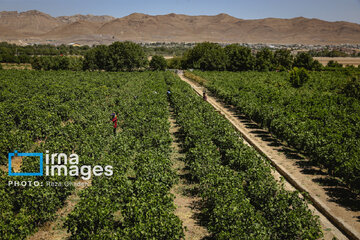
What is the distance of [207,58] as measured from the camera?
6594 cm

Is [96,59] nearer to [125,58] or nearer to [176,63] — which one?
[125,58]

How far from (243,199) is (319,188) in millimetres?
5711

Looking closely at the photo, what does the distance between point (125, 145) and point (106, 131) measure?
3.22 metres

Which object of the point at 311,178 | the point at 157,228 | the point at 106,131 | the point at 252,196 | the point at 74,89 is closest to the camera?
the point at 157,228

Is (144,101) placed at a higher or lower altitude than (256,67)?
lower

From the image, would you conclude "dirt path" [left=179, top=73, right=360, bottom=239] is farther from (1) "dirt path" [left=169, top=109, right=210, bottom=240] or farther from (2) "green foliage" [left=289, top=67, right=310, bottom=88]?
(2) "green foliage" [left=289, top=67, right=310, bottom=88]

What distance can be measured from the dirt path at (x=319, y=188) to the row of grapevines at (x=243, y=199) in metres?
1.22

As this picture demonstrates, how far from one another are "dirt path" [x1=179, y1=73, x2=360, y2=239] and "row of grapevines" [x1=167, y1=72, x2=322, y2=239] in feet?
3.99

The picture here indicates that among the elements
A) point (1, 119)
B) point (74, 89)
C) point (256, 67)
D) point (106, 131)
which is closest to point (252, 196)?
point (106, 131)

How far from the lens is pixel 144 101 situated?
23.5 metres

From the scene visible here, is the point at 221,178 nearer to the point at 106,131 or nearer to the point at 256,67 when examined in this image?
the point at 106,131

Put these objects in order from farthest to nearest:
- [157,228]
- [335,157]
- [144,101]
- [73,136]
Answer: [144,101] → [73,136] → [335,157] → [157,228]

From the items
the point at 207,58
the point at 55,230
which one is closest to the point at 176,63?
the point at 207,58

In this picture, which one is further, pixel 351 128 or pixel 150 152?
pixel 351 128
